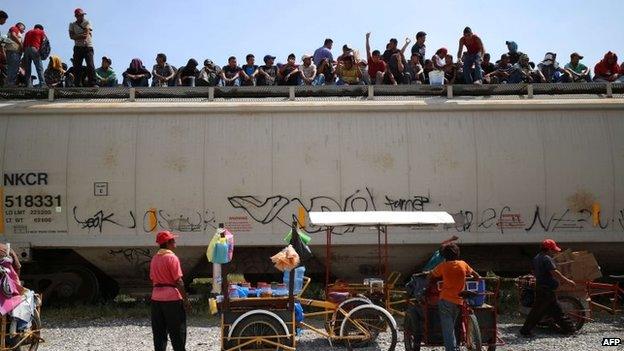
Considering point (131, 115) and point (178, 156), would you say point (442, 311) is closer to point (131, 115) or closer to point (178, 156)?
point (178, 156)

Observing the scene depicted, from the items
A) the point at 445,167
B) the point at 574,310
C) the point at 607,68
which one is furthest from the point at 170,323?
the point at 607,68

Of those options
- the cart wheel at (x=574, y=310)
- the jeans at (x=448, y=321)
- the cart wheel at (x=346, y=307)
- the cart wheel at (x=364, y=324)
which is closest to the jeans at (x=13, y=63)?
the cart wheel at (x=346, y=307)

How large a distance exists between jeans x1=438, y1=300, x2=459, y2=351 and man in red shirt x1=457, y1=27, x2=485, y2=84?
20.4ft

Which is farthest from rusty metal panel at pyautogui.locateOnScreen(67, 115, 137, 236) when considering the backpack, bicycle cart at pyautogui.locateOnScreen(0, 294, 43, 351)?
the backpack

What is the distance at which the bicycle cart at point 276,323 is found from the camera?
6.83 metres

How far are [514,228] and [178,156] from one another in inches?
222

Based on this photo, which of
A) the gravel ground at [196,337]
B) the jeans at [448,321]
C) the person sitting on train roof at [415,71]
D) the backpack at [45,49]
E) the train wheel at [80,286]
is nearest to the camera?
the jeans at [448,321]

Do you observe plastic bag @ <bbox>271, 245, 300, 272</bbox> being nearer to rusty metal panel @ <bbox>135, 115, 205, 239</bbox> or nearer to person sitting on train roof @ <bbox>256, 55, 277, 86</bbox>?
rusty metal panel @ <bbox>135, 115, 205, 239</bbox>

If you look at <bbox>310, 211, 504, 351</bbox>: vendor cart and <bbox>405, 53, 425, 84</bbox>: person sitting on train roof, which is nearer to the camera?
<bbox>310, 211, 504, 351</bbox>: vendor cart

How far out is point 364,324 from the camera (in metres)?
7.41

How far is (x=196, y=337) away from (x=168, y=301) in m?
2.22

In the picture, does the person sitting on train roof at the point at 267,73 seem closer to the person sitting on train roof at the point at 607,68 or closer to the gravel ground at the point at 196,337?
the gravel ground at the point at 196,337

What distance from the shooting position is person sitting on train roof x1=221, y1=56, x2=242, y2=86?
12188 millimetres

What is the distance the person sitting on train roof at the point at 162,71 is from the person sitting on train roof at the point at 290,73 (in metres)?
2.18
